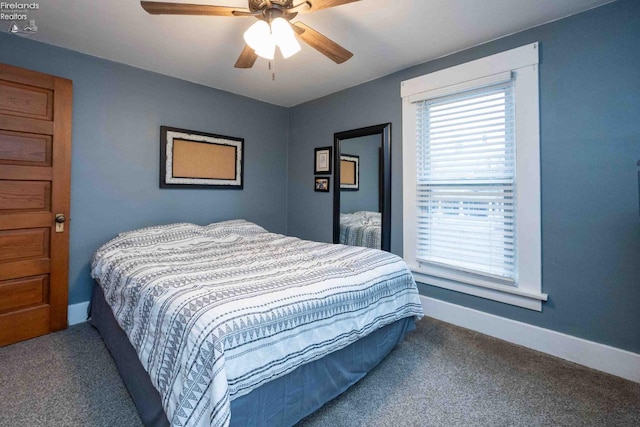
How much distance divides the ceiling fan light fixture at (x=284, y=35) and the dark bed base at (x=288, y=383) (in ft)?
5.79

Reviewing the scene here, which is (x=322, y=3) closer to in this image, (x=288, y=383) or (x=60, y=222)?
(x=288, y=383)

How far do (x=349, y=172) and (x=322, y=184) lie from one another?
45 cm

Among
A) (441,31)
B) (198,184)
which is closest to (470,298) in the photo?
(441,31)

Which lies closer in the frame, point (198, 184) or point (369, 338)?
point (369, 338)

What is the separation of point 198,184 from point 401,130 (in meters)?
2.28

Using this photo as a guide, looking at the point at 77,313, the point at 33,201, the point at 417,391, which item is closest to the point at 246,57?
the point at 33,201

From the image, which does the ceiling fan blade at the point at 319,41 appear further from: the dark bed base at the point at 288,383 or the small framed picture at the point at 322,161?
the dark bed base at the point at 288,383

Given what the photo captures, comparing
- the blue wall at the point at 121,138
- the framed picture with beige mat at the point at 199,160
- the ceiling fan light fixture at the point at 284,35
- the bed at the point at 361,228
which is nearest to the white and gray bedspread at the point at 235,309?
the blue wall at the point at 121,138

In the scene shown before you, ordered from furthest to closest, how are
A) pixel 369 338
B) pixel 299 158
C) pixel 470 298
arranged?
pixel 299 158
pixel 470 298
pixel 369 338

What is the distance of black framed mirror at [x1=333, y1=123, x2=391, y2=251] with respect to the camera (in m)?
3.10

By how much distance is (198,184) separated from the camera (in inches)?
131

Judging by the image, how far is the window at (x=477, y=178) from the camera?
224 centimetres

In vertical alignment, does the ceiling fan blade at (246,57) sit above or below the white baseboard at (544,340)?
above

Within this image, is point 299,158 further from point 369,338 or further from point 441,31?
point 369,338
